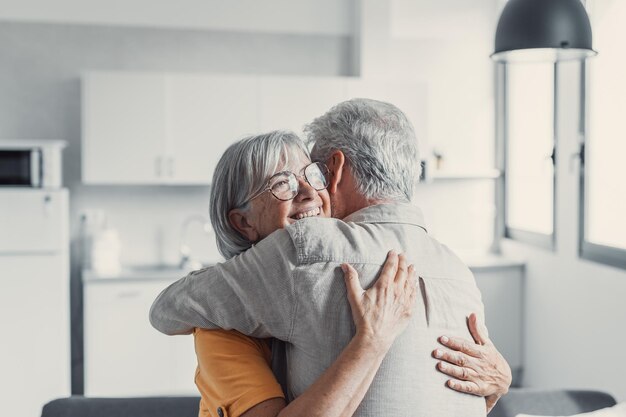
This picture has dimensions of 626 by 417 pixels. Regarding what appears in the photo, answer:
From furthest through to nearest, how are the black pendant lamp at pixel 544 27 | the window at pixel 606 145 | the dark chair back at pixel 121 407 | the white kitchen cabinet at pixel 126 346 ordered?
1. the white kitchen cabinet at pixel 126 346
2. the window at pixel 606 145
3. the black pendant lamp at pixel 544 27
4. the dark chair back at pixel 121 407

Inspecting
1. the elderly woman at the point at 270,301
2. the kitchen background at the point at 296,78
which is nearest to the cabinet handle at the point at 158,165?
the kitchen background at the point at 296,78

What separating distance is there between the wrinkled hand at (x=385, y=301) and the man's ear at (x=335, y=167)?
214mm

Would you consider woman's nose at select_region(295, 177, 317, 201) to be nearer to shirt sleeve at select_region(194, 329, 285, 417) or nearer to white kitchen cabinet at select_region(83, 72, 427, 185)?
shirt sleeve at select_region(194, 329, 285, 417)

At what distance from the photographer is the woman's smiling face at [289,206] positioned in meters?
1.42

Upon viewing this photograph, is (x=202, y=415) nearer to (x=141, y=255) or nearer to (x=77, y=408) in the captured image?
(x=77, y=408)

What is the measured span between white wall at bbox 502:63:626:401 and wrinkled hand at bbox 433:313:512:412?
2427 mm

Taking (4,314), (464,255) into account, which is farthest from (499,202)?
(4,314)

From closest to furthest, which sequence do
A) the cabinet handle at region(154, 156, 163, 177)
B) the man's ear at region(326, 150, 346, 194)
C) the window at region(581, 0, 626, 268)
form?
1. the man's ear at region(326, 150, 346, 194)
2. the window at region(581, 0, 626, 268)
3. the cabinet handle at region(154, 156, 163, 177)

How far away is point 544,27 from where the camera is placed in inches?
91.4

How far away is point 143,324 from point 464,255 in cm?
215

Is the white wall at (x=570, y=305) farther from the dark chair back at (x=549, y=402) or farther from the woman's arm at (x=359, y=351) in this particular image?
the woman's arm at (x=359, y=351)

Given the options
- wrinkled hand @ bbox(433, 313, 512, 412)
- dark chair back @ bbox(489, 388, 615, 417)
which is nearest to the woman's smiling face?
wrinkled hand @ bbox(433, 313, 512, 412)

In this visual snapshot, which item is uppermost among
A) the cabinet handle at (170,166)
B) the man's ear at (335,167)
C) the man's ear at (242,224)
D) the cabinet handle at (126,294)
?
the cabinet handle at (170,166)

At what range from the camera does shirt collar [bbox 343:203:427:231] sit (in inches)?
52.0
